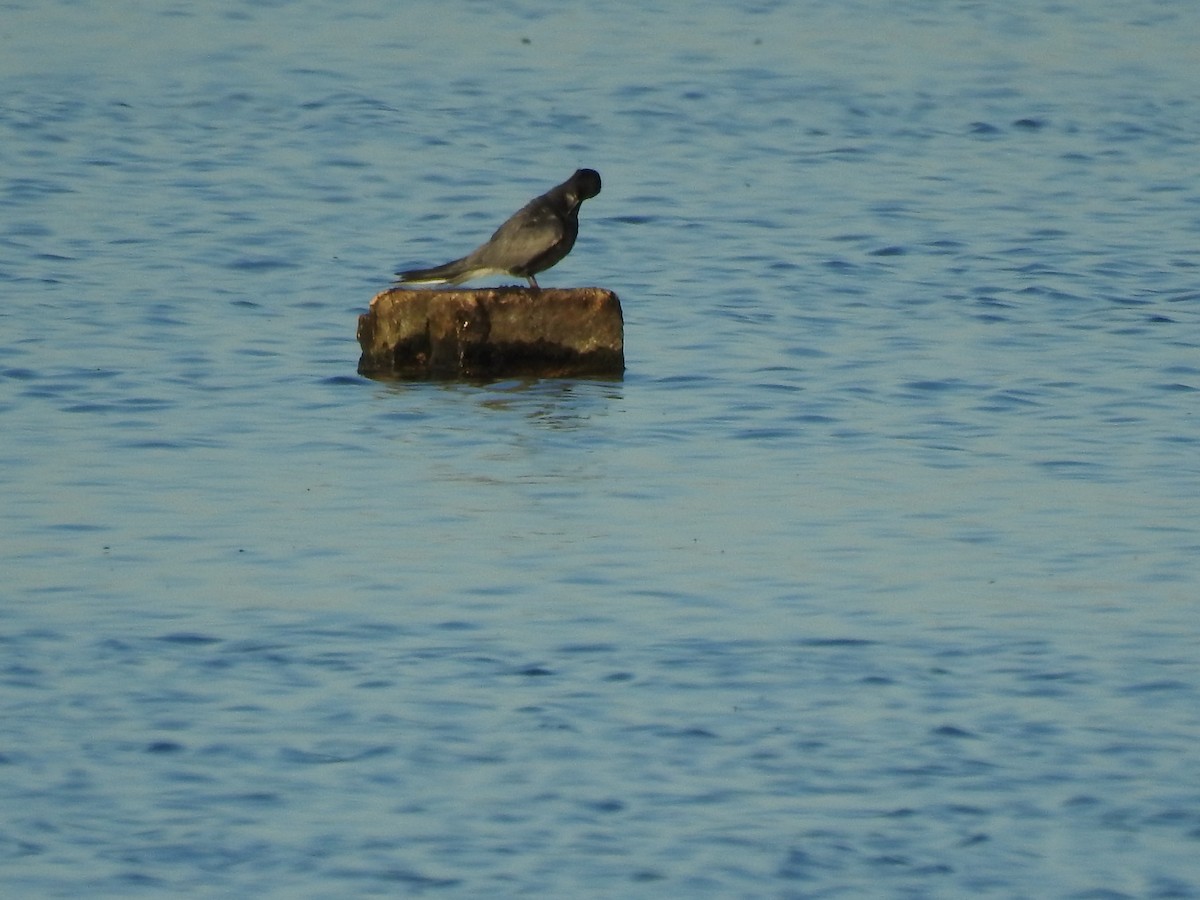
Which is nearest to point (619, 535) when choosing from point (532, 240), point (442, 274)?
point (532, 240)

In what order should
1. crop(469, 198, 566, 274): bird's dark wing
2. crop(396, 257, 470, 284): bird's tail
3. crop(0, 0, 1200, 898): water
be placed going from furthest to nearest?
crop(396, 257, 470, 284): bird's tail
crop(469, 198, 566, 274): bird's dark wing
crop(0, 0, 1200, 898): water

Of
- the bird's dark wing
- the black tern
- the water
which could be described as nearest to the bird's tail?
the black tern

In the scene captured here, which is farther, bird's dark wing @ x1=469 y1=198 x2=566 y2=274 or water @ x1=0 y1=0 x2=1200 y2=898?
bird's dark wing @ x1=469 y1=198 x2=566 y2=274

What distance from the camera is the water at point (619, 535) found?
6.05 meters

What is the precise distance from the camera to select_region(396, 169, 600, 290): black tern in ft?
37.8

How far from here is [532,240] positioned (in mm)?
11531

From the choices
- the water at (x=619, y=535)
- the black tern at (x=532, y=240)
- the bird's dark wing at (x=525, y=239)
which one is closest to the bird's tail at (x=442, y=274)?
the black tern at (x=532, y=240)

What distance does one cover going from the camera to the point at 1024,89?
78.4ft

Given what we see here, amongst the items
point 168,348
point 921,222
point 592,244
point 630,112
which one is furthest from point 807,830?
point 630,112

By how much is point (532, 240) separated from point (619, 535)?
3.01 m

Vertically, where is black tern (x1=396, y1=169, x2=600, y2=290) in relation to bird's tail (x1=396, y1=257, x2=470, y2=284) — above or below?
above

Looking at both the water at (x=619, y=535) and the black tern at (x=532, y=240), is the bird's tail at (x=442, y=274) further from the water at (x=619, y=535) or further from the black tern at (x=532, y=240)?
the water at (x=619, y=535)

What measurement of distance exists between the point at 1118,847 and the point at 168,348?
7.77m

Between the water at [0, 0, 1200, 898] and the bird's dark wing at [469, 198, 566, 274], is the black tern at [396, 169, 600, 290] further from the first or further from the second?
the water at [0, 0, 1200, 898]
